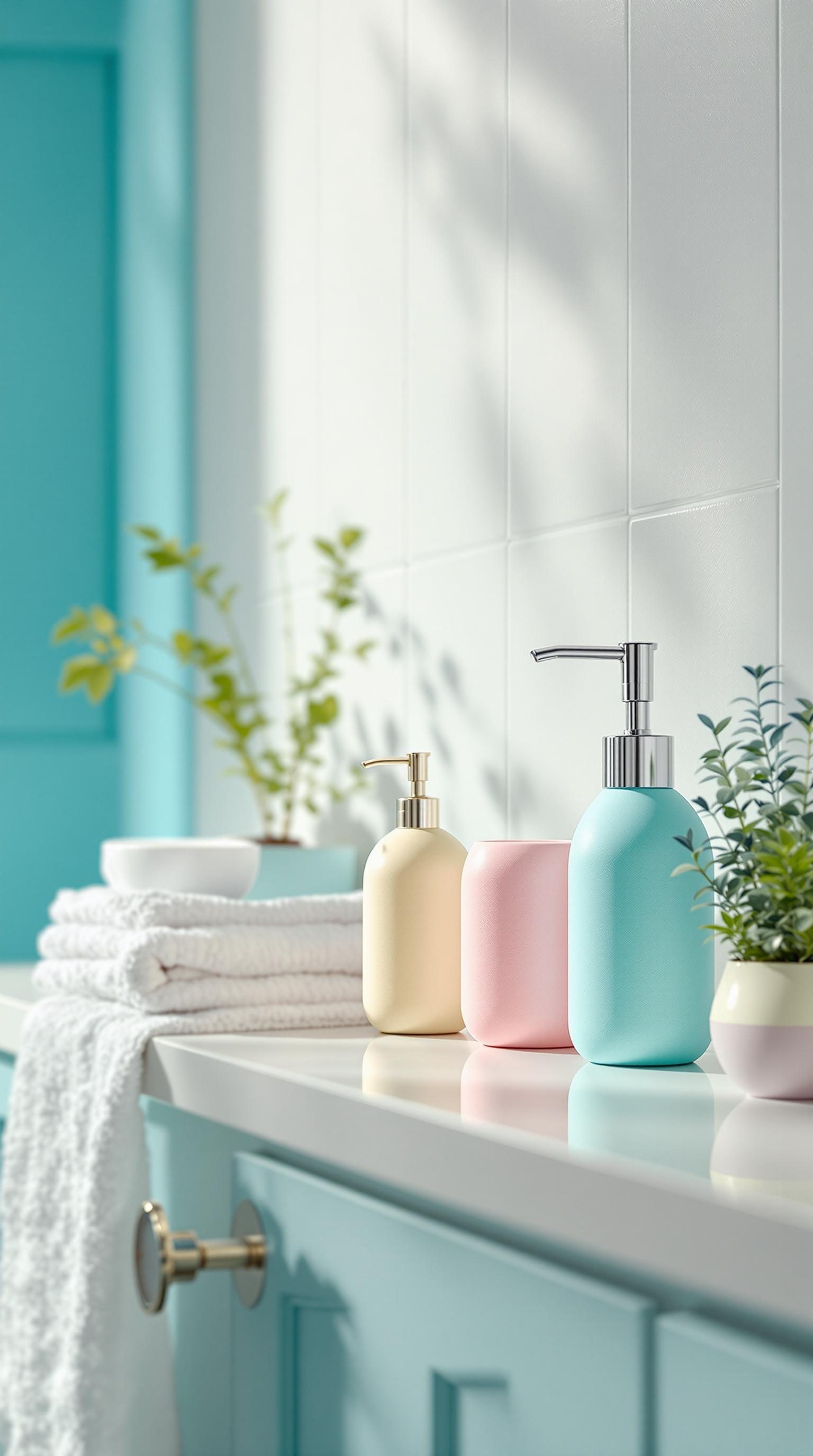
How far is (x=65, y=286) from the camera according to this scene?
184 cm

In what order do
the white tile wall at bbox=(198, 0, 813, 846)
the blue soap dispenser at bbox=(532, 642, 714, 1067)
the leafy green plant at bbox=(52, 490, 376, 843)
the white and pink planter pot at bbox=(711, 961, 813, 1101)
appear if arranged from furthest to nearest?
the leafy green plant at bbox=(52, 490, 376, 843) < the white tile wall at bbox=(198, 0, 813, 846) < the blue soap dispenser at bbox=(532, 642, 714, 1067) < the white and pink planter pot at bbox=(711, 961, 813, 1101)

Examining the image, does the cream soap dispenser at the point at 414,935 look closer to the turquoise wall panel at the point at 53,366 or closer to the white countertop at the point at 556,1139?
the white countertop at the point at 556,1139

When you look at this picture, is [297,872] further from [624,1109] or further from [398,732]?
[624,1109]

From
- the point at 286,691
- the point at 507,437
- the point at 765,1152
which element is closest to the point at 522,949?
the point at 765,1152

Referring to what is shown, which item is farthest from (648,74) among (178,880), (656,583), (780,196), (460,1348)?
(460,1348)

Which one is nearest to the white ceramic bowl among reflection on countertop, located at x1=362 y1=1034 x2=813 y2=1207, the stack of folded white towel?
the stack of folded white towel

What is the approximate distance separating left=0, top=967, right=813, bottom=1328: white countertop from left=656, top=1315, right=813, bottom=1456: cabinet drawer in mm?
18

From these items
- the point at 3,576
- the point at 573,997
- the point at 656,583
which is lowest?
the point at 573,997

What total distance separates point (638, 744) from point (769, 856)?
0.14 m

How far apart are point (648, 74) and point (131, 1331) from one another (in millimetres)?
771

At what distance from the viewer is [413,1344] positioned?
654 millimetres

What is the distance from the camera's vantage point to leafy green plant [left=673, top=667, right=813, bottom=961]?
0.65 metres

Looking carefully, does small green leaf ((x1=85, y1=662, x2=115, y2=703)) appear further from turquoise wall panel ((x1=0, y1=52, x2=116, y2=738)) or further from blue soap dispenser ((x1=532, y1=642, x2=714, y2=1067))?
blue soap dispenser ((x1=532, y1=642, x2=714, y2=1067))

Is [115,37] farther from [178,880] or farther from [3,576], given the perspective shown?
[178,880]
